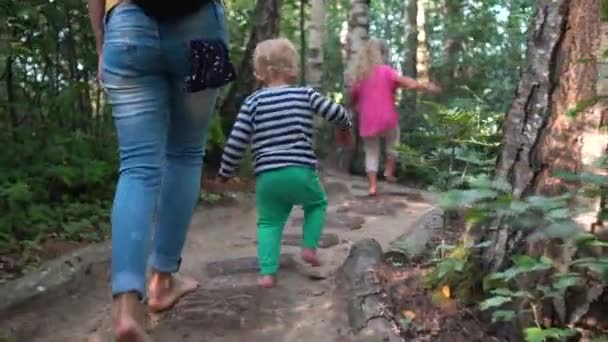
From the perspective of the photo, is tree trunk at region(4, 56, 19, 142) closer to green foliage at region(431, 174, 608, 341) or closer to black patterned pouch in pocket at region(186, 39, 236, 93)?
black patterned pouch in pocket at region(186, 39, 236, 93)

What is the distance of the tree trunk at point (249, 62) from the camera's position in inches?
316

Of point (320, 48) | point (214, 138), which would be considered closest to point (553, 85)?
point (214, 138)

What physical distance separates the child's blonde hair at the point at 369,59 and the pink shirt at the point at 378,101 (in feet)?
0.18

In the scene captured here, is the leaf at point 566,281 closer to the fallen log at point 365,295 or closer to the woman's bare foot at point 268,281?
the fallen log at point 365,295

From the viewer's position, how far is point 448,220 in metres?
4.55

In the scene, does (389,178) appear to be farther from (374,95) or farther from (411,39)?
(411,39)

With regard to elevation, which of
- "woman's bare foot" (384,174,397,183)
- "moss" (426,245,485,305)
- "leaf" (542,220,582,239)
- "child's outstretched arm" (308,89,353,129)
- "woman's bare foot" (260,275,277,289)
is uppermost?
"child's outstretched arm" (308,89,353,129)

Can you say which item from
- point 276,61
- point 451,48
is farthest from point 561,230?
point 451,48

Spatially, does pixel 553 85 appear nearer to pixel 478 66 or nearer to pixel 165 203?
pixel 165 203

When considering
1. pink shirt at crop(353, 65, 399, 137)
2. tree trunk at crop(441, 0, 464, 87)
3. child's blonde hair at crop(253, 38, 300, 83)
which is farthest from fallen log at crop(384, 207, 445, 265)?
tree trunk at crop(441, 0, 464, 87)

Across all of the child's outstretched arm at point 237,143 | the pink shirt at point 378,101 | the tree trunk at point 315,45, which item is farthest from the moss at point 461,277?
the tree trunk at point 315,45

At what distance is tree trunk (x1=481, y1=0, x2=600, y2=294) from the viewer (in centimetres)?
306

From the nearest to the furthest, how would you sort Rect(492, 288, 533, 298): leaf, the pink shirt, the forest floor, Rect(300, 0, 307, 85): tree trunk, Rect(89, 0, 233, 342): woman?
1. Rect(89, 0, 233, 342): woman
2. Rect(492, 288, 533, 298): leaf
3. the forest floor
4. the pink shirt
5. Rect(300, 0, 307, 85): tree trunk

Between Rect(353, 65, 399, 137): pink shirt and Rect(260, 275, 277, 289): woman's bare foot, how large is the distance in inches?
192
